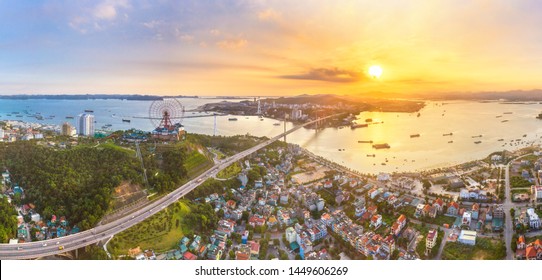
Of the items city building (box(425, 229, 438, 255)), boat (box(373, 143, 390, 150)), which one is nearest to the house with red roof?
city building (box(425, 229, 438, 255))

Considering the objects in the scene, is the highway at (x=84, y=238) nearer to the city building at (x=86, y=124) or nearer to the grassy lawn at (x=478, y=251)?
the city building at (x=86, y=124)

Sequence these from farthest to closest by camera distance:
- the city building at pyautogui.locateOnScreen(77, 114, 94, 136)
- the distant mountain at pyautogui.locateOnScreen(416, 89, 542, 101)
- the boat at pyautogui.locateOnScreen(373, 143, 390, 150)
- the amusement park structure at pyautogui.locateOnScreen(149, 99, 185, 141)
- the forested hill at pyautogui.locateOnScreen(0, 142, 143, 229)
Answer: the boat at pyautogui.locateOnScreen(373, 143, 390, 150)
the city building at pyautogui.locateOnScreen(77, 114, 94, 136)
the amusement park structure at pyautogui.locateOnScreen(149, 99, 185, 141)
the distant mountain at pyautogui.locateOnScreen(416, 89, 542, 101)
the forested hill at pyautogui.locateOnScreen(0, 142, 143, 229)

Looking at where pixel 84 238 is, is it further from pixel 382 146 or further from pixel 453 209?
pixel 382 146

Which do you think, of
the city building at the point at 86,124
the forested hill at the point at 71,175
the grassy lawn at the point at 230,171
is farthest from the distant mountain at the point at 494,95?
the city building at the point at 86,124

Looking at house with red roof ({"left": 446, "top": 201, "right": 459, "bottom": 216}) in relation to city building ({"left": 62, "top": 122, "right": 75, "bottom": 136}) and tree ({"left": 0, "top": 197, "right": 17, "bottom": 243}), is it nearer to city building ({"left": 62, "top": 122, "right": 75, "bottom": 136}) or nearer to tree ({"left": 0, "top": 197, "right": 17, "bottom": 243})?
tree ({"left": 0, "top": 197, "right": 17, "bottom": 243})

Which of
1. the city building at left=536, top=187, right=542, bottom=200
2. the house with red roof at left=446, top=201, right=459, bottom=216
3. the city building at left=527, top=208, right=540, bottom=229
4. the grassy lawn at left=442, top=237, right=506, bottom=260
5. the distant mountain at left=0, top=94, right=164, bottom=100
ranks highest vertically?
the distant mountain at left=0, top=94, right=164, bottom=100
